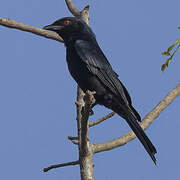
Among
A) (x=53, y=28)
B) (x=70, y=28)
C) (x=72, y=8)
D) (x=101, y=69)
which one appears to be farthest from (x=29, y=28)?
(x=101, y=69)

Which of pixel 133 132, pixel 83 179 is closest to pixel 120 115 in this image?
pixel 133 132

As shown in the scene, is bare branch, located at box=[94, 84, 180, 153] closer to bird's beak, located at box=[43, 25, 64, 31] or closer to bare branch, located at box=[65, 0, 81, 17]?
bird's beak, located at box=[43, 25, 64, 31]

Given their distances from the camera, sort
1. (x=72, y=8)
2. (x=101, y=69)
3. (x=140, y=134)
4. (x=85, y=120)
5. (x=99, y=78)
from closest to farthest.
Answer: (x=85, y=120)
(x=140, y=134)
(x=99, y=78)
(x=101, y=69)
(x=72, y=8)

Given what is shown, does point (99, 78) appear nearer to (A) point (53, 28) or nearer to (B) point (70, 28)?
(B) point (70, 28)

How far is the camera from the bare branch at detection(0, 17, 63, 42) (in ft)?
17.4

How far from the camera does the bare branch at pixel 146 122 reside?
4.73 meters

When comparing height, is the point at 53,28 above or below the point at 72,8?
below

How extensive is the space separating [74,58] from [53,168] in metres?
1.59

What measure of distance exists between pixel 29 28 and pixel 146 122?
2.31m

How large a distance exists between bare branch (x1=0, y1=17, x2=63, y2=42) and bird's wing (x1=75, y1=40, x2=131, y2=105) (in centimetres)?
74

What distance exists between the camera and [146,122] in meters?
5.04

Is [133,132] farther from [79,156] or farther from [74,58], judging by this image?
[74,58]

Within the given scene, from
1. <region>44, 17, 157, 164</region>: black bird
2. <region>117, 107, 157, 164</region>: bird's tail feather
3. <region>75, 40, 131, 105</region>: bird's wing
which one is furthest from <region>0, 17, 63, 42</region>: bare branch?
<region>117, 107, 157, 164</region>: bird's tail feather

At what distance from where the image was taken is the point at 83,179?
4195mm
